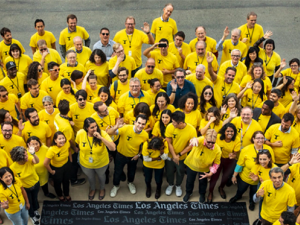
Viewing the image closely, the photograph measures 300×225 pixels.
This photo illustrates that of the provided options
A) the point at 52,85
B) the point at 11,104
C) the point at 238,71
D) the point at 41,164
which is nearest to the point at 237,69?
the point at 238,71

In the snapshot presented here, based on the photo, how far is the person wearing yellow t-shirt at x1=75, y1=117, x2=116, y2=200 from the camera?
6043 millimetres

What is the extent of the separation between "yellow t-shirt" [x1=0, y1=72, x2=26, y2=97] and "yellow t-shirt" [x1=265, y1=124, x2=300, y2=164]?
4.95 meters

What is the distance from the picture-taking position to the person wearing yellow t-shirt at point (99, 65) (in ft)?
25.4

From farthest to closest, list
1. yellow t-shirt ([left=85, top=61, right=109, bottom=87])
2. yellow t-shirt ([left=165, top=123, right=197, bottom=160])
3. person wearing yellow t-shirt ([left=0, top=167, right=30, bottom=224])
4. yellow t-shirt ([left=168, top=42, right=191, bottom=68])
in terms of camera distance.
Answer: yellow t-shirt ([left=168, top=42, right=191, bottom=68]) < yellow t-shirt ([left=85, top=61, right=109, bottom=87]) < yellow t-shirt ([left=165, top=123, right=197, bottom=160]) < person wearing yellow t-shirt ([left=0, top=167, right=30, bottom=224])

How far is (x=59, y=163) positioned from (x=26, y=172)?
0.64 m

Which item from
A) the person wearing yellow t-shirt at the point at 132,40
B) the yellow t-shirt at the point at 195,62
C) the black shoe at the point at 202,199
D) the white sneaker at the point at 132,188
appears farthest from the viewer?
the person wearing yellow t-shirt at the point at 132,40

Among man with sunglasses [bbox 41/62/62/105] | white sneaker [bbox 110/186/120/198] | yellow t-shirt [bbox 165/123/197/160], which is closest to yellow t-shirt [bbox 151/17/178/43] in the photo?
man with sunglasses [bbox 41/62/62/105]

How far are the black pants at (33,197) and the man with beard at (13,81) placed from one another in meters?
2.34

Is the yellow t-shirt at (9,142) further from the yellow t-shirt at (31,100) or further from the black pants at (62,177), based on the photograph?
the yellow t-shirt at (31,100)

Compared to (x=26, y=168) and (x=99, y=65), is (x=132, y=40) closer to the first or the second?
(x=99, y=65)

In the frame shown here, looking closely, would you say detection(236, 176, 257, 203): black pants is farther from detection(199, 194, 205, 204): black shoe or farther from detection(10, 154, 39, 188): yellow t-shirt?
detection(10, 154, 39, 188): yellow t-shirt

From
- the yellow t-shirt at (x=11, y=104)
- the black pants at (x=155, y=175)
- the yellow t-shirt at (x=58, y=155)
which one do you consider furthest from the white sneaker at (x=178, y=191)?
the yellow t-shirt at (x=11, y=104)

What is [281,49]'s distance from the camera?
11.2 m

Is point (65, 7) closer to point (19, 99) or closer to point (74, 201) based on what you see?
point (19, 99)
